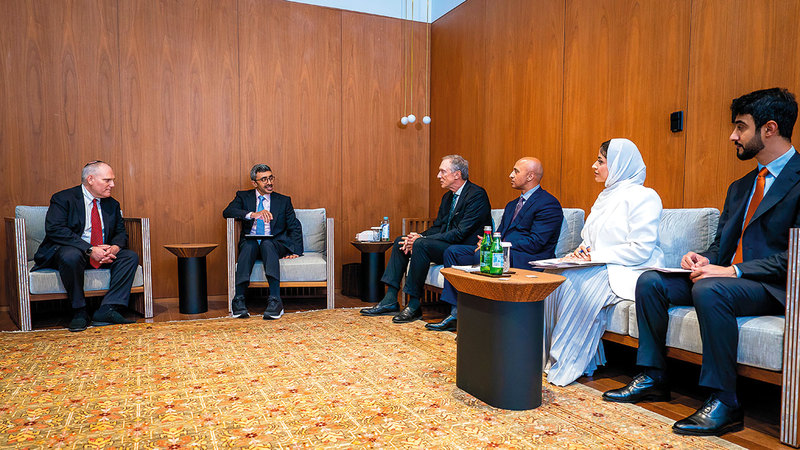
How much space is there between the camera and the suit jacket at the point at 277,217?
4.53 metres

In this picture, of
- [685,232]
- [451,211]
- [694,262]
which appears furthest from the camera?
[451,211]

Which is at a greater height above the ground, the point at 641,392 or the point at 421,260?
the point at 421,260

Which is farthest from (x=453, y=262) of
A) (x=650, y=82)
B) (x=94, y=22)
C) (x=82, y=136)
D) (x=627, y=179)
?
(x=94, y=22)

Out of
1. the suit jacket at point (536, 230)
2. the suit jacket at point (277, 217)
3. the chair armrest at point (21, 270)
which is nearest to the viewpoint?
the suit jacket at point (536, 230)

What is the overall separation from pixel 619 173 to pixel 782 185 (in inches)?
32.6

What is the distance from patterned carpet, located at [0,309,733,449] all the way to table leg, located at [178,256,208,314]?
806 millimetres

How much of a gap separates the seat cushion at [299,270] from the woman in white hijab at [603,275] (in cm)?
211

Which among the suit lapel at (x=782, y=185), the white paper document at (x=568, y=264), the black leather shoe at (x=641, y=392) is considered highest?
the suit lapel at (x=782, y=185)

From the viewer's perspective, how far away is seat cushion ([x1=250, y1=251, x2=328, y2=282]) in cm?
428

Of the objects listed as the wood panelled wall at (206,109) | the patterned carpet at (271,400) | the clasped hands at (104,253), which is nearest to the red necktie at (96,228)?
the clasped hands at (104,253)

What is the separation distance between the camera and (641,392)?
2.35 m

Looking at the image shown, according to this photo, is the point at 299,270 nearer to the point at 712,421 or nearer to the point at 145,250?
the point at 145,250

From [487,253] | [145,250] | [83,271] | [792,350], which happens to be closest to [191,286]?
[145,250]

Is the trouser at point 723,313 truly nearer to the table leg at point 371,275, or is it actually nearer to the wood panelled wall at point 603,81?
the wood panelled wall at point 603,81
